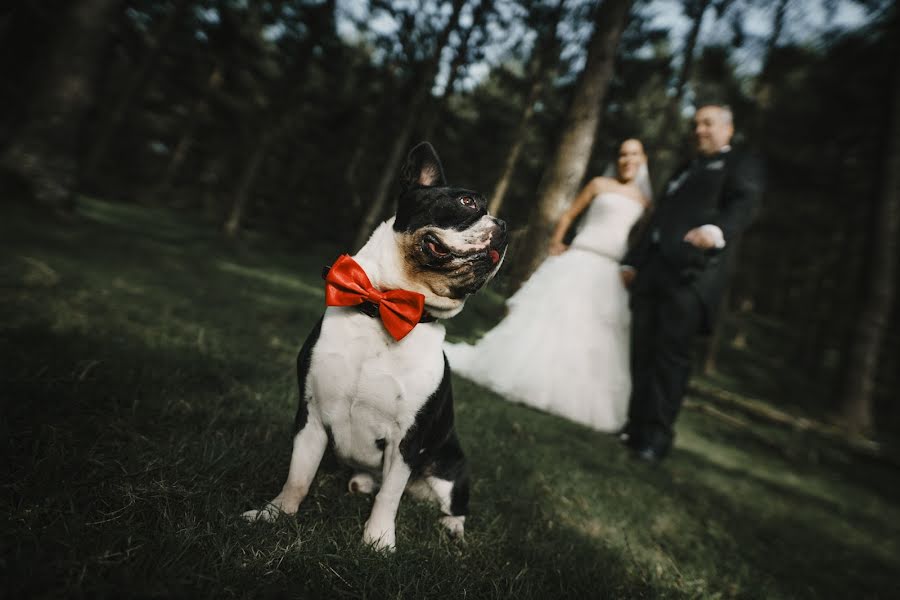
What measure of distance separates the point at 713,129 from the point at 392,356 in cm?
367

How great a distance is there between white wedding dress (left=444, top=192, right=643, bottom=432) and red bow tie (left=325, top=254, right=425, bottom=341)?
220cm

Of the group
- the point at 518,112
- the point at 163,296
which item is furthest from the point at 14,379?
the point at 518,112

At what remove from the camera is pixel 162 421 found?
2.57 m

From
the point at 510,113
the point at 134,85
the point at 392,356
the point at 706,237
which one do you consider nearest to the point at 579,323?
the point at 706,237

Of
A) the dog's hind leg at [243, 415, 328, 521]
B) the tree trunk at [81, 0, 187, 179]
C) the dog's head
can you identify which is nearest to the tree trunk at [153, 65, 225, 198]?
the tree trunk at [81, 0, 187, 179]

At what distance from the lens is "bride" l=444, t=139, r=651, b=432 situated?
415cm

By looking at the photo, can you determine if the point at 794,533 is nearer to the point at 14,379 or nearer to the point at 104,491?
the point at 104,491

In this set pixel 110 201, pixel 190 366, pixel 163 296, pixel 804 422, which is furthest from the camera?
pixel 110 201

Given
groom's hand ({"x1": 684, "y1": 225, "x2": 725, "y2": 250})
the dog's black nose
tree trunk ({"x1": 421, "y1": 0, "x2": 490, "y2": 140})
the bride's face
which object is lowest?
the dog's black nose

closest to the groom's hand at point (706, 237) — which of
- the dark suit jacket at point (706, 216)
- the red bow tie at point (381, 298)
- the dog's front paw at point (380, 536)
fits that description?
the dark suit jacket at point (706, 216)

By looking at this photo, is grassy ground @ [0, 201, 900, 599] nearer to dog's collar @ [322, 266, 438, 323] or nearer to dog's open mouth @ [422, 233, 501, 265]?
dog's collar @ [322, 266, 438, 323]

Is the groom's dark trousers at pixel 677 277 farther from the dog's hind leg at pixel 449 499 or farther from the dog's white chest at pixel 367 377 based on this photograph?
the dog's white chest at pixel 367 377

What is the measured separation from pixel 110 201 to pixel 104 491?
20.3 metres

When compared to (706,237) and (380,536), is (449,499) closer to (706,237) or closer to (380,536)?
(380,536)
